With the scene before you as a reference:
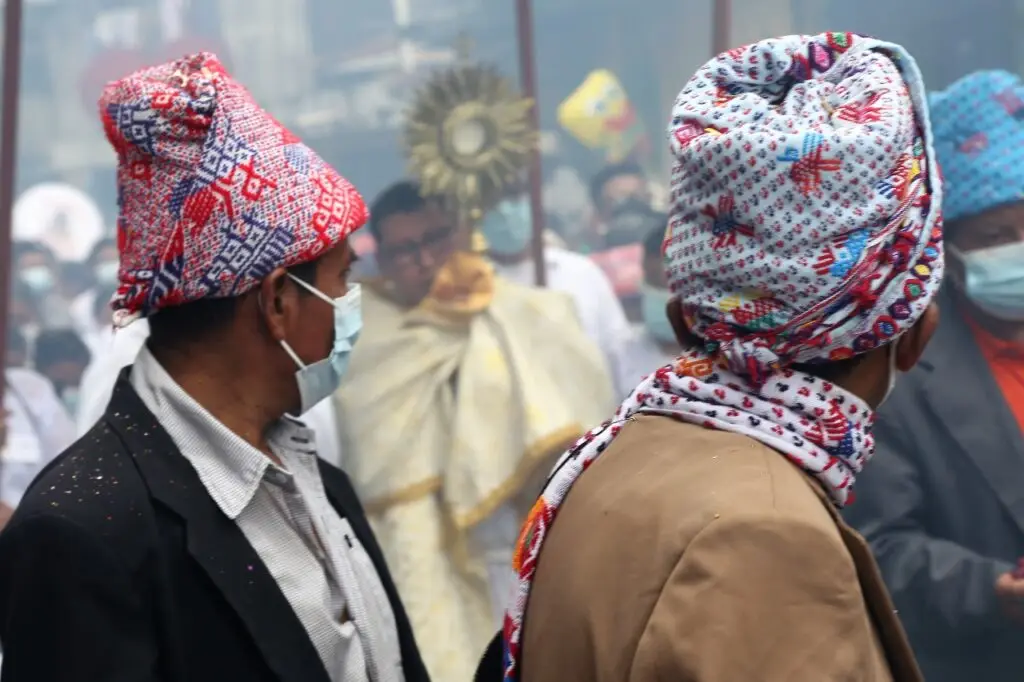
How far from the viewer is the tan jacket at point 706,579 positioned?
1.07 m

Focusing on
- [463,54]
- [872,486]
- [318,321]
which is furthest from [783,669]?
[463,54]

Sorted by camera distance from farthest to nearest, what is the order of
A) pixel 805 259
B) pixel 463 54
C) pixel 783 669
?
pixel 463 54 → pixel 805 259 → pixel 783 669

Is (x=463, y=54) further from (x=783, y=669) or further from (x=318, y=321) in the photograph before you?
(x=783, y=669)

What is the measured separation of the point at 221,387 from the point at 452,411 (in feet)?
5.46

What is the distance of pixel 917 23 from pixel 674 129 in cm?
206

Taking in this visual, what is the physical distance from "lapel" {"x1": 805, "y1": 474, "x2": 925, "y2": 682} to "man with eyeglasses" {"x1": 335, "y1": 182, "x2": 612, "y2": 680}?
85.2 inches

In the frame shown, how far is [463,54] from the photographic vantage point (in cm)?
394

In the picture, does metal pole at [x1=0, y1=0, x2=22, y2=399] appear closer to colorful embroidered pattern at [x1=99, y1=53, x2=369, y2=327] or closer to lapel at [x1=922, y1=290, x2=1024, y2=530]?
colorful embroidered pattern at [x1=99, y1=53, x2=369, y2=327]

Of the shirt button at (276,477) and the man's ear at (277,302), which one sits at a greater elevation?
the man's ear at (277,302)

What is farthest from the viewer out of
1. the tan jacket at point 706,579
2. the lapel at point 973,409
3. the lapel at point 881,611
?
the lapel at point 973,409

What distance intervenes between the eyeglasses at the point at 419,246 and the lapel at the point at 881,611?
2569mm

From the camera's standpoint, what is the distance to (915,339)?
1.34 meters

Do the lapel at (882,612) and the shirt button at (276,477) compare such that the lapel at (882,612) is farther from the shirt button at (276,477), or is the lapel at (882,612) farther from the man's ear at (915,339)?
the shirt button at (276,477)

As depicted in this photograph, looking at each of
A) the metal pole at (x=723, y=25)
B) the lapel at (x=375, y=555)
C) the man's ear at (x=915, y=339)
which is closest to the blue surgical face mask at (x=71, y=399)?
the metal pole at (x=723, y=25)
